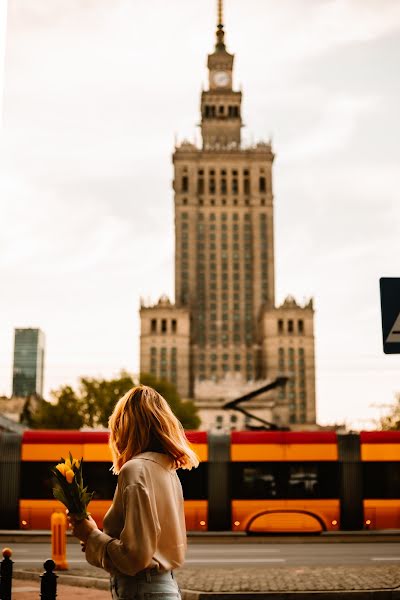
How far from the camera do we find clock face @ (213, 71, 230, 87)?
16262cm

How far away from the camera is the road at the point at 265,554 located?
54.7ft

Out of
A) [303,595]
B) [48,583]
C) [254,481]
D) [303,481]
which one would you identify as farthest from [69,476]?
[303,481]

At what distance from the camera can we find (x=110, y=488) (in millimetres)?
24625

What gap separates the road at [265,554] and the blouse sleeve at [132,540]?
12.4 meters

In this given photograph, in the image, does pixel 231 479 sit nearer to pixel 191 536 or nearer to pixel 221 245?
pixel 191 536

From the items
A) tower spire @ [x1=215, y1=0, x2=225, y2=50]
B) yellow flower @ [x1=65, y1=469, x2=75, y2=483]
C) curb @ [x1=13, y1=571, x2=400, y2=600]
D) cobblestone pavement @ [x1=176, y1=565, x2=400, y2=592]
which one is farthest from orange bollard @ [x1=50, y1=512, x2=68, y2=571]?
tower spire @ [x1=215, y1=0, x2=225, y2=50]

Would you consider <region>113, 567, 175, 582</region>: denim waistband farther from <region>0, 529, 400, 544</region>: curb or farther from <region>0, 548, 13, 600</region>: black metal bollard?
<region>0, 529, 400, 544</region>: curb

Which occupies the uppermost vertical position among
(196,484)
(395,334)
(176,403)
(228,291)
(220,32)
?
(220,32)

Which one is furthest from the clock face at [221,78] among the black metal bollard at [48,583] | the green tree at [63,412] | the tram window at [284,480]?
the black metal bollard at [48,583]

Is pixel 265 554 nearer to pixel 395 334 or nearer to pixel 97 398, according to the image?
pixel 395 334

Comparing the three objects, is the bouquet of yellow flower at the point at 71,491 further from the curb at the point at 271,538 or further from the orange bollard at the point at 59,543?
the curb at the point at 271,538

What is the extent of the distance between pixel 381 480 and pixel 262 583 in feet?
43.0

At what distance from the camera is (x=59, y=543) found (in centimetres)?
1567

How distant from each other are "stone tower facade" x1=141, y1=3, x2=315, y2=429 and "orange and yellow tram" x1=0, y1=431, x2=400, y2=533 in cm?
10982
